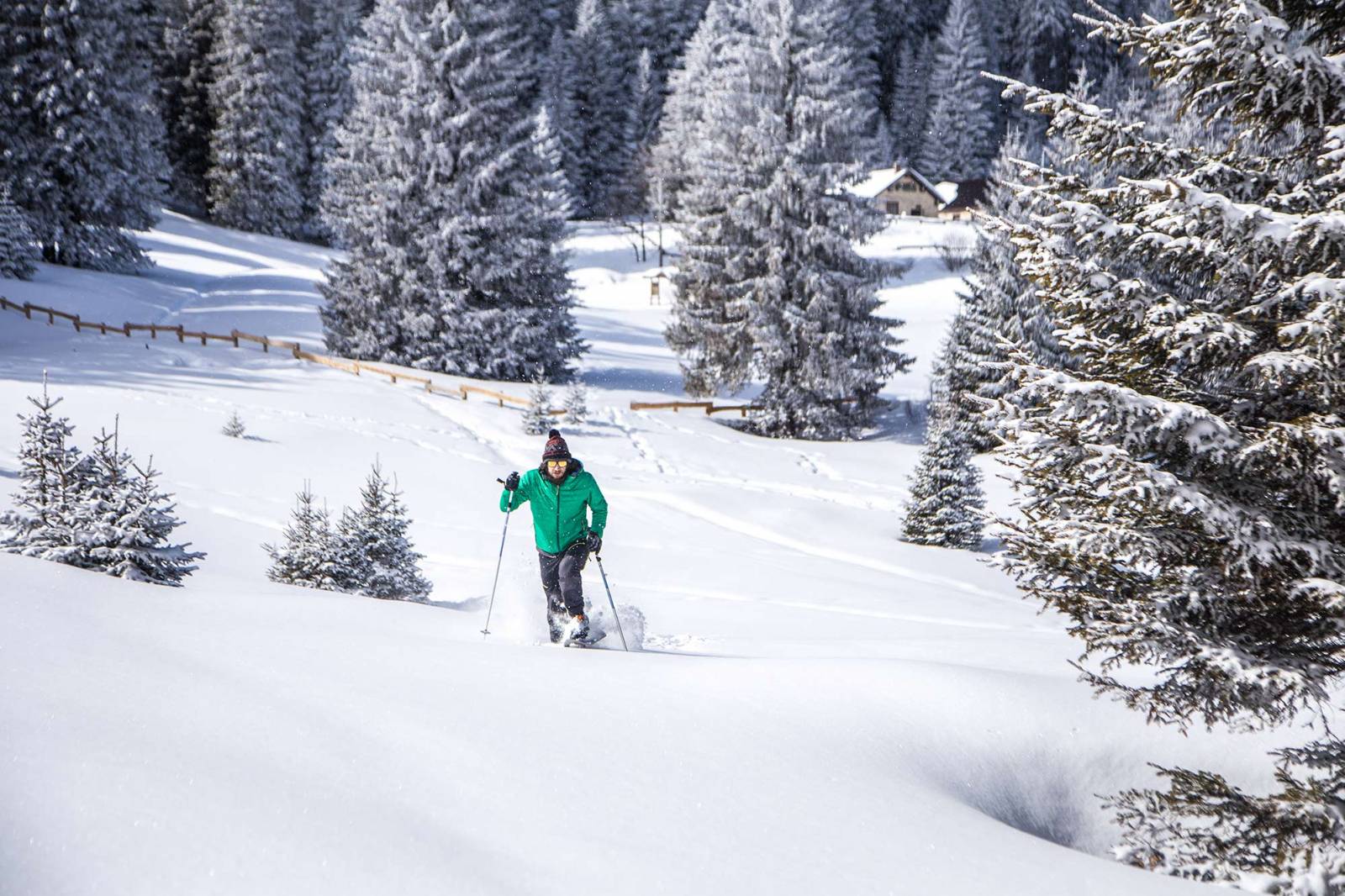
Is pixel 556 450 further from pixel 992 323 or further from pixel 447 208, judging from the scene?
pixel 447 208

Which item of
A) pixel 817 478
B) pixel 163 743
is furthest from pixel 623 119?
pixel 163 743

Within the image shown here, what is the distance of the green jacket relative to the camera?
874 cm

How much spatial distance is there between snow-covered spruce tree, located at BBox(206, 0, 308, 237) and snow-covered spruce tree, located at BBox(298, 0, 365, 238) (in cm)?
94

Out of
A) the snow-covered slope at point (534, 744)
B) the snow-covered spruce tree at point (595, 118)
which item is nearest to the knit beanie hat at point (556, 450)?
the snow-covered slope at point (534, 744)

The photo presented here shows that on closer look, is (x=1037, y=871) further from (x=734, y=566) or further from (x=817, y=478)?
(x=817, y=478)

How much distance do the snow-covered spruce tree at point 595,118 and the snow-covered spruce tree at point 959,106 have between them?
2653cm

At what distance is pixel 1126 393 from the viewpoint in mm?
5543

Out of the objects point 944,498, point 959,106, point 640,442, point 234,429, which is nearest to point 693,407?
point 640,442

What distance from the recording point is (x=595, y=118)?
77062mm

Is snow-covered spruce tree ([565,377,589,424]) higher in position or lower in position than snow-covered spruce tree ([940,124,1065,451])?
lower

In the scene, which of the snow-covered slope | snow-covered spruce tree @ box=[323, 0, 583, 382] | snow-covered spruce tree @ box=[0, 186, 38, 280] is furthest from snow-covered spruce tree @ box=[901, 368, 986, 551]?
snow-covered spruce tree @ box=[0, 186, 38, 280]

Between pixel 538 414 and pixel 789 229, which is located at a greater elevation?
pixel 789 229

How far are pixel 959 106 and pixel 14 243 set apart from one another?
7134 centimetres

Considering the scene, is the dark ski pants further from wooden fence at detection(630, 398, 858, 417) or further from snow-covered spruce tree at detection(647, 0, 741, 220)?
snow-covered spruce tree at detection(647, 0, 741, 220)
